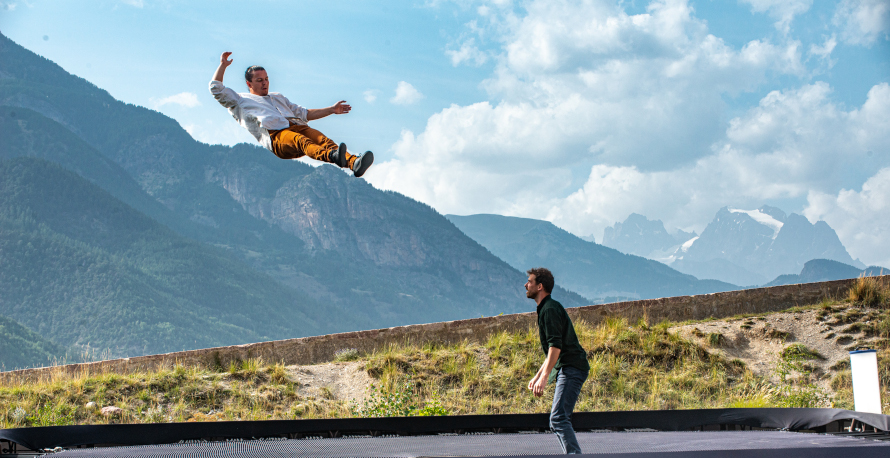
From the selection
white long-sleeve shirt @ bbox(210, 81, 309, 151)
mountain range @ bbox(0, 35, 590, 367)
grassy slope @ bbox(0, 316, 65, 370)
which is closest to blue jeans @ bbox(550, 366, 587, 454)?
white long-sleeve shirt @ bbox(210, 81, 309, 151)

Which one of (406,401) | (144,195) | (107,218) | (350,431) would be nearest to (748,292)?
(406,401)

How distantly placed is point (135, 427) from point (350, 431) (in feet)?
6.58

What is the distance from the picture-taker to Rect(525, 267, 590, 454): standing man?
16.5 ft

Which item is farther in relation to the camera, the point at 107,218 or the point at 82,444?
the point at 107,218

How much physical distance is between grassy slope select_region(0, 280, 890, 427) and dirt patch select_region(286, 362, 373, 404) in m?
0.20

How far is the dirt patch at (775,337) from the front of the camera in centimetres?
1333

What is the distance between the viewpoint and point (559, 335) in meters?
5.04

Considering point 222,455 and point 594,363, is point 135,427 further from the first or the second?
point 594,363

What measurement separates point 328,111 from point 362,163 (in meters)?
1.12

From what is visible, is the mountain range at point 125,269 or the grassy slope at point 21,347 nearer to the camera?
the grassy slope at point 21,347

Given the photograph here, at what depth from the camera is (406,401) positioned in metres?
10.9

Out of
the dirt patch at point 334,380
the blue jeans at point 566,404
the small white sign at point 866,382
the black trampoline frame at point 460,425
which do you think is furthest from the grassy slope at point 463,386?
the blue jeans at point 566,404

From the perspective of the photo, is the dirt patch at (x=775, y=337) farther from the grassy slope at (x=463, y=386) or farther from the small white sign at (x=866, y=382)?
the small white sign at (x=866, y=382)

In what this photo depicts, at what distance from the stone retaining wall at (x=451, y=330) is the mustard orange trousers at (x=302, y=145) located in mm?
8589
